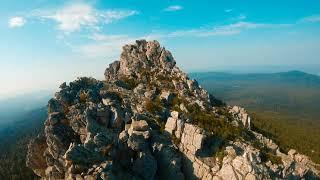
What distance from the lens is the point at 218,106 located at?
103m

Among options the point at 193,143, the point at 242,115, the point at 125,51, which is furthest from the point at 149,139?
the point at 125,51

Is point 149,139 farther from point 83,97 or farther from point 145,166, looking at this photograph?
point 83,97

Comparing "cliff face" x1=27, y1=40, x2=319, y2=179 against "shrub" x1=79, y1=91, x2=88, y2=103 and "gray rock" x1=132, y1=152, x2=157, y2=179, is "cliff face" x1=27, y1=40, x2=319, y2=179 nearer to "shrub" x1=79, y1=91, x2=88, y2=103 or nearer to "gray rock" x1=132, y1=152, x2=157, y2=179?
"gray rock" x1=132, y1=152, x2=157, y2=179

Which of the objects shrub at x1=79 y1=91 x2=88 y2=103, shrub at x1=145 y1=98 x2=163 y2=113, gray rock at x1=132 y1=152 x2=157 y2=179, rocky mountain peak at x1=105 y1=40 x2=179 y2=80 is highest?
rocky mountain peak at x1=105 y1=40 x2=179 y2=80

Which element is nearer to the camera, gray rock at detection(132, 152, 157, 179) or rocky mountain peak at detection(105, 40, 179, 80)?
gray rock at detection(132, 152, 157, 179)

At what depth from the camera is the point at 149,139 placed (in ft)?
236

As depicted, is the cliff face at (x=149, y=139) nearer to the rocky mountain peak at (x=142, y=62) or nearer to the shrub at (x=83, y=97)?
the shrub at (x=83, y=97)

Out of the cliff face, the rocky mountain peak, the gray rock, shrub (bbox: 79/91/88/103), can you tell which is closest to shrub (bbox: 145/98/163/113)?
the cliff face

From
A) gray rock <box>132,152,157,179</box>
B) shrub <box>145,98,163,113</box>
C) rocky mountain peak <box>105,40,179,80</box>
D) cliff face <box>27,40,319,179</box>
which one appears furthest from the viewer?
rocky mountain peak <box>105,40,179,80</box>

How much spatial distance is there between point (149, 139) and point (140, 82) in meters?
35.4

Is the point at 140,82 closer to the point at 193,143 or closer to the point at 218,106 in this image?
the point at 218,106

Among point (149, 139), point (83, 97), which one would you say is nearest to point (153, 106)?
point (149, 139)

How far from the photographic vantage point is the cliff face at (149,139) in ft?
213

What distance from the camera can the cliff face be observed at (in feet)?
213
